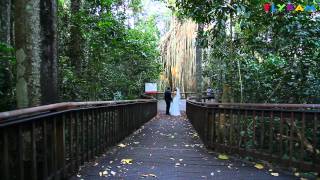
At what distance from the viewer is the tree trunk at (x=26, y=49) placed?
17.1 feet

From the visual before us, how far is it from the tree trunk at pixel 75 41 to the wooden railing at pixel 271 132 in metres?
5.19

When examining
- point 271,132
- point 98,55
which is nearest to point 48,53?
point 271,132

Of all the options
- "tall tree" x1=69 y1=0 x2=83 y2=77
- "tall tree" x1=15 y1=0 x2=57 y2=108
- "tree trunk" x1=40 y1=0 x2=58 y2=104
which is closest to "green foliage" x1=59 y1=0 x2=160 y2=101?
"tall tree" x1=69 y1=0 x2=83 y2=77

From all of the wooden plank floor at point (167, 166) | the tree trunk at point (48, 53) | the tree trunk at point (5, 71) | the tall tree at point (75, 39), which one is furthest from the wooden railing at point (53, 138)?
the tall tree at point (75, 39)

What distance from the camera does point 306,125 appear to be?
592 centimetres

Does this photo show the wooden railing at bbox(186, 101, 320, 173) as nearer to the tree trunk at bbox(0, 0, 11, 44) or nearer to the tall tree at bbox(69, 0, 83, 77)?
the tree trunk at bbox(0, 0, 11, 44)

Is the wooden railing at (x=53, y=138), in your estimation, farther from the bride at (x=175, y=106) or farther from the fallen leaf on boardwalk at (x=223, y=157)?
the bride at (x=175, y=106)

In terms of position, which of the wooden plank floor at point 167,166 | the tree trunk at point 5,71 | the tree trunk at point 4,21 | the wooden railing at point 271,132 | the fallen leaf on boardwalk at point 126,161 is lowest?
the wooden plank floor at point 167,166

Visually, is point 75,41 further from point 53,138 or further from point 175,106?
point 175,106

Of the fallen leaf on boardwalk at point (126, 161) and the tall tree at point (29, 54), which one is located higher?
the tall tree at point (29, 54)

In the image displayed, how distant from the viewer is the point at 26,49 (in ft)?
17.1

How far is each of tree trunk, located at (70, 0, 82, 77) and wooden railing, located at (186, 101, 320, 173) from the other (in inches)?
204

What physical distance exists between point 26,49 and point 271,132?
139 inches

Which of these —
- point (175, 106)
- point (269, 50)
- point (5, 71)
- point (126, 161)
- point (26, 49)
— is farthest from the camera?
point (175, 106)
